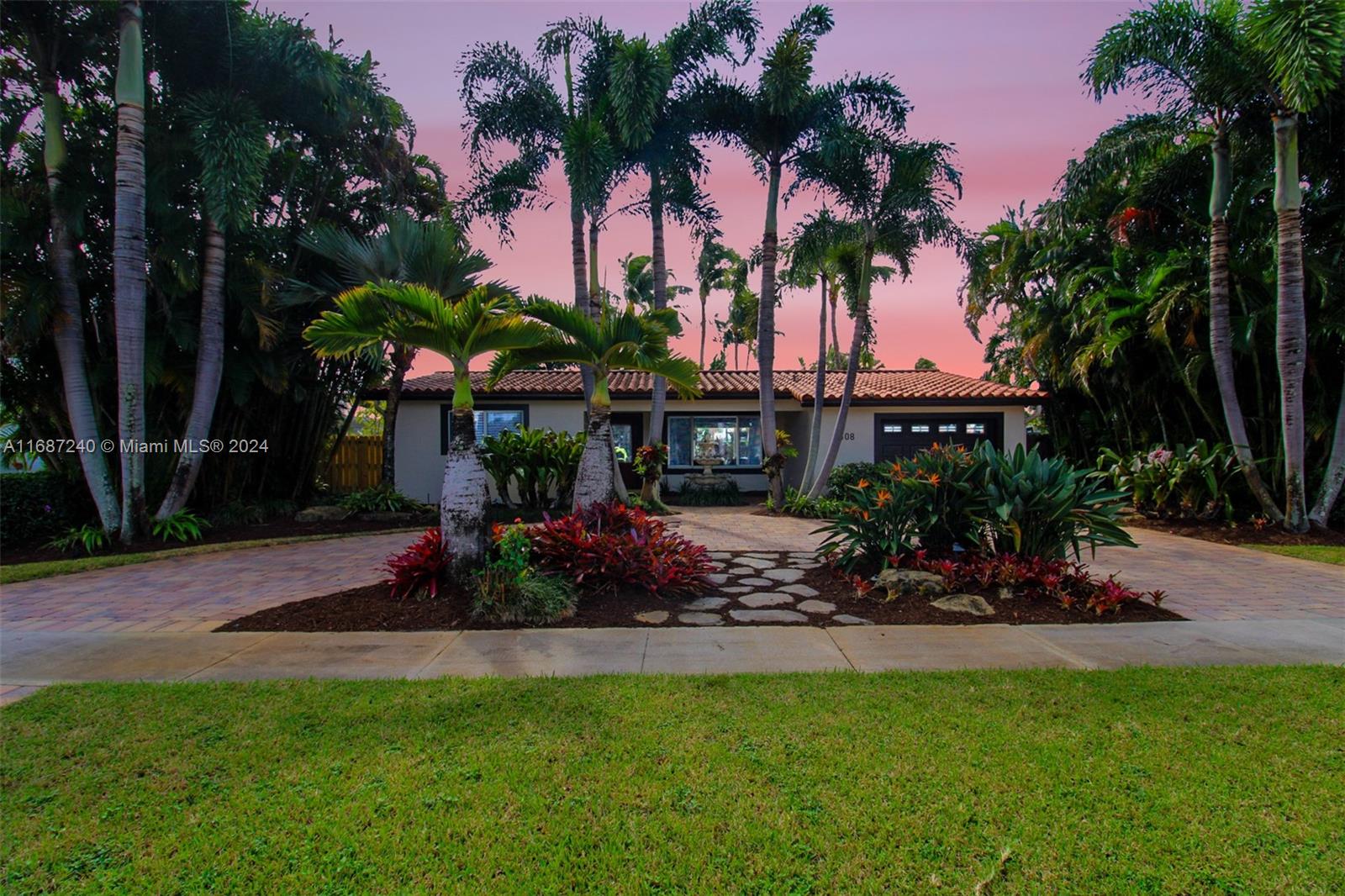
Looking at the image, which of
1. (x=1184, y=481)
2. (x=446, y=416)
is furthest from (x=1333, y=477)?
(x=446, y=416)

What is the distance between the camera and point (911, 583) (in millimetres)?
5840

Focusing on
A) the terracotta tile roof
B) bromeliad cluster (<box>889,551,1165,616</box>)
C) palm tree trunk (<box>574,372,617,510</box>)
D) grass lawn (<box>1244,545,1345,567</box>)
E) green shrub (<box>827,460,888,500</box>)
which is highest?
the terracotta tile roof

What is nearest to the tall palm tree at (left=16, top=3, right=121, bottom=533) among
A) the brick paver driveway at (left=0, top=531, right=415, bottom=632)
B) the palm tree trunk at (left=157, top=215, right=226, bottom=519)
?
the palm tree trunk at (left=157, top=215, right=226, bottom=519)

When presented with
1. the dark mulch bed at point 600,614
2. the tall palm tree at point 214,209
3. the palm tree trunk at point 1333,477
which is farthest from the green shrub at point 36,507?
the palm tree trunk at point 1333,477

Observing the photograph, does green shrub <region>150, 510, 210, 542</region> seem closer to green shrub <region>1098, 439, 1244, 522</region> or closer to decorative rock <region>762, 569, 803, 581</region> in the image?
decorative rock <region>762, 569, 803, 581</region>

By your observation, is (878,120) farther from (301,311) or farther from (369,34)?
(301,311)

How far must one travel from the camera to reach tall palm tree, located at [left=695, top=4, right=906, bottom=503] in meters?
11.0

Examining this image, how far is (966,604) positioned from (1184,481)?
9023 mm

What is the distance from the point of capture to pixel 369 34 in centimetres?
980

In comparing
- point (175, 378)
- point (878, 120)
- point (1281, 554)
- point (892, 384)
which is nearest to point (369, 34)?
point (175, 378)

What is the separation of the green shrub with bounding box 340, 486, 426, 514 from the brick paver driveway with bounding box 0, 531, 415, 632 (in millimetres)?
2767

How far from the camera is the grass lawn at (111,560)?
718 centimetres

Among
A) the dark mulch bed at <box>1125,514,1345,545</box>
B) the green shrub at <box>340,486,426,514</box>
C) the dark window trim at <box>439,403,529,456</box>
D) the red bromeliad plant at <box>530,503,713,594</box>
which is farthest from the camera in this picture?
the dark window trim at <box>439,403,529,456</box>

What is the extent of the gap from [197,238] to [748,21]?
10.1m
